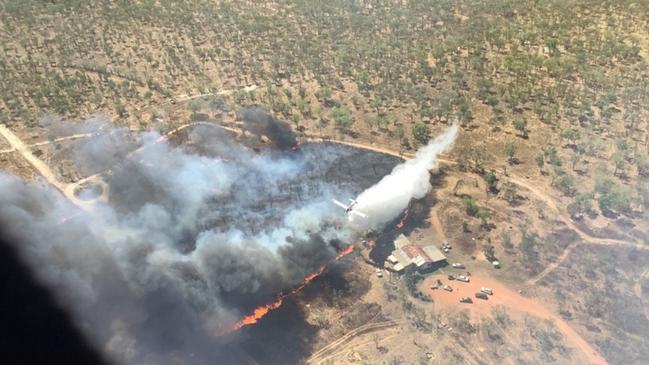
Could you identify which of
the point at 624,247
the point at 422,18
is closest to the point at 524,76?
the point at 422,18

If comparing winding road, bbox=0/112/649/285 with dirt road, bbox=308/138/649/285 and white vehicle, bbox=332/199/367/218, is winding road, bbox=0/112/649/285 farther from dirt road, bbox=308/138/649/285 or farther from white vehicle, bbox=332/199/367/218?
white vehicle, bbox=332/199/367/218

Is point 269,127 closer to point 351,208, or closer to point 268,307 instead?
point 351,208

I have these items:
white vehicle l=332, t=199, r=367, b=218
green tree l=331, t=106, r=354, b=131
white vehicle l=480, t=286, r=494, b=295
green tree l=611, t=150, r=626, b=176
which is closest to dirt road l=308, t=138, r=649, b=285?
white vehicle l=480, t=286, r=494, b=295

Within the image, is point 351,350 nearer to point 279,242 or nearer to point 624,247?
point 279,242

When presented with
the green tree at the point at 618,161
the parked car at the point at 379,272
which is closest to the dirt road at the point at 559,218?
the parked car at the point at 379,272

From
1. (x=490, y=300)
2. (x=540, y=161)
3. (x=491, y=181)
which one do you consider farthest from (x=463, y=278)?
(x=540, y=161)

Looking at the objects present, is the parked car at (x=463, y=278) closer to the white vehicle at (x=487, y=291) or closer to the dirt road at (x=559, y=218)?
the white vehicle at (x=487, y=291)
